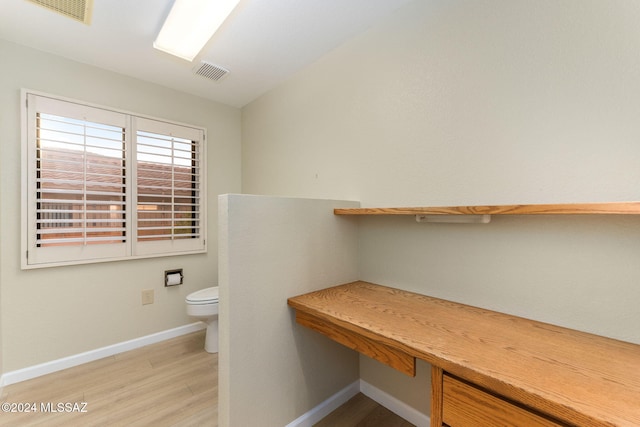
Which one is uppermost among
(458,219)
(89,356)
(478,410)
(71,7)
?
(71,7)

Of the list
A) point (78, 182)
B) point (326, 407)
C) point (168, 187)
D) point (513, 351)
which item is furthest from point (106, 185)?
point (513, 351)

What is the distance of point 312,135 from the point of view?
204 centimetres

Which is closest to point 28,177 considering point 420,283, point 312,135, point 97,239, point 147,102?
point 97,239

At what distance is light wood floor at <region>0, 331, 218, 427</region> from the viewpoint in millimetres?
1465

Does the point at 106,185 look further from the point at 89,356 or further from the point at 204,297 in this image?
the point at 89,356

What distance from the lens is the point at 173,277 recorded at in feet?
7.93

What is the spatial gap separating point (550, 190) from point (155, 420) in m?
2.27

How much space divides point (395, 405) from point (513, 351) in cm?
100

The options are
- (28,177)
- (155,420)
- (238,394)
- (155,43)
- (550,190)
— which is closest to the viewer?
(550,190)

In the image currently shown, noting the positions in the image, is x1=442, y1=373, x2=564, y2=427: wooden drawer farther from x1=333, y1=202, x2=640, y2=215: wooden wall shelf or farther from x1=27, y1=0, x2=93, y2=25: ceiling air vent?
x1=27, y1=0, x2=93, y2=25: ceiling air vent

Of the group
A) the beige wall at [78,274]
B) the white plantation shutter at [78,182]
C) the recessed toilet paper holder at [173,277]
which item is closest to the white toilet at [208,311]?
the recessed toilet paper holder at [173,277]

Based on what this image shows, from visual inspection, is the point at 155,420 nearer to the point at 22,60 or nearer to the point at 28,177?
the point at 28,177

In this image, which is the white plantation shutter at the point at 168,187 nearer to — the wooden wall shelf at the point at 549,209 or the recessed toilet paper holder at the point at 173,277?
the recessed toilet paper holder at the point at 173,277

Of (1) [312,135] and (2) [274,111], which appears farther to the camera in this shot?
(2) [274,111]
